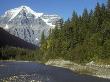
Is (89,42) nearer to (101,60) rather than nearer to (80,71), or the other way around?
(101,60)

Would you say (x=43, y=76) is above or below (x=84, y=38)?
below

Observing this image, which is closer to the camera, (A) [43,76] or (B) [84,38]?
(A) [43,76]

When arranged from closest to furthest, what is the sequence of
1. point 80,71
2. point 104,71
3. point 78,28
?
point 104,71 → point 80,71 → point 78,28

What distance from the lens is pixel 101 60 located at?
334 feet

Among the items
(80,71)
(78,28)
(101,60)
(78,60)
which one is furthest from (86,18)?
(80,71)

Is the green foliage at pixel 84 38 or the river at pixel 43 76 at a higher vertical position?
the green foliage at pixel 84 38

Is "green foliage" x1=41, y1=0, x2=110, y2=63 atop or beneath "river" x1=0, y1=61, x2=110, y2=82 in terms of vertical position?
atop

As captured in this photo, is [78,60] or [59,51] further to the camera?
[59,51]

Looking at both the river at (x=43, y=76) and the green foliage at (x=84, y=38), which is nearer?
the river at (x=43, y=76)

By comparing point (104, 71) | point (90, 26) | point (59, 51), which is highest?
point (90, 26)

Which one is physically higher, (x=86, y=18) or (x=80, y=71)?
(x=86, y=18)

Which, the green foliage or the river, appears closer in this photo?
the river

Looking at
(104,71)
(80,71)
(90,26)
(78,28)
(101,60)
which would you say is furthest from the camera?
(78,28)

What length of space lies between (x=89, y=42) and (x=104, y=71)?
42.0m
